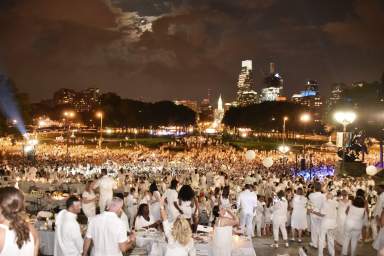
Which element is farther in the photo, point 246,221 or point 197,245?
point 246,221

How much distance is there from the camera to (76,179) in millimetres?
20938

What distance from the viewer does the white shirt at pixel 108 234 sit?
575 cm

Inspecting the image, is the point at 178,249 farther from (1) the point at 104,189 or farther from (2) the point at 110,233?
(1) the point at 104,189

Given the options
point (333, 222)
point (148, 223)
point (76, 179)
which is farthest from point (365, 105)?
point (148, 223)

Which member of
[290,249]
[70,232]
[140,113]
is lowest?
[290,249]

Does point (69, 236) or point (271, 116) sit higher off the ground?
point (271, 116)

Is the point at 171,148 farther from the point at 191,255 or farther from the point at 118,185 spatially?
the point at 191,255

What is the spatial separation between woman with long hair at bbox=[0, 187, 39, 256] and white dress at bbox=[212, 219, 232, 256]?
3.84 meters

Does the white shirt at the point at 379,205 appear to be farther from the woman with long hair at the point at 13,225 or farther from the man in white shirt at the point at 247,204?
the woman with long hair at the point at 13,225

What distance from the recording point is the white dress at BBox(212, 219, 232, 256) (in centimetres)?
739

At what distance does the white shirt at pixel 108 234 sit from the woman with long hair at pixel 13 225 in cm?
156

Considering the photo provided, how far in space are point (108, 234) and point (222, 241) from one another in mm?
2383

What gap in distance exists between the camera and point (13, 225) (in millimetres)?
4168

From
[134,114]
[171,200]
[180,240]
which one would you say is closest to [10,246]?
[180,240]
